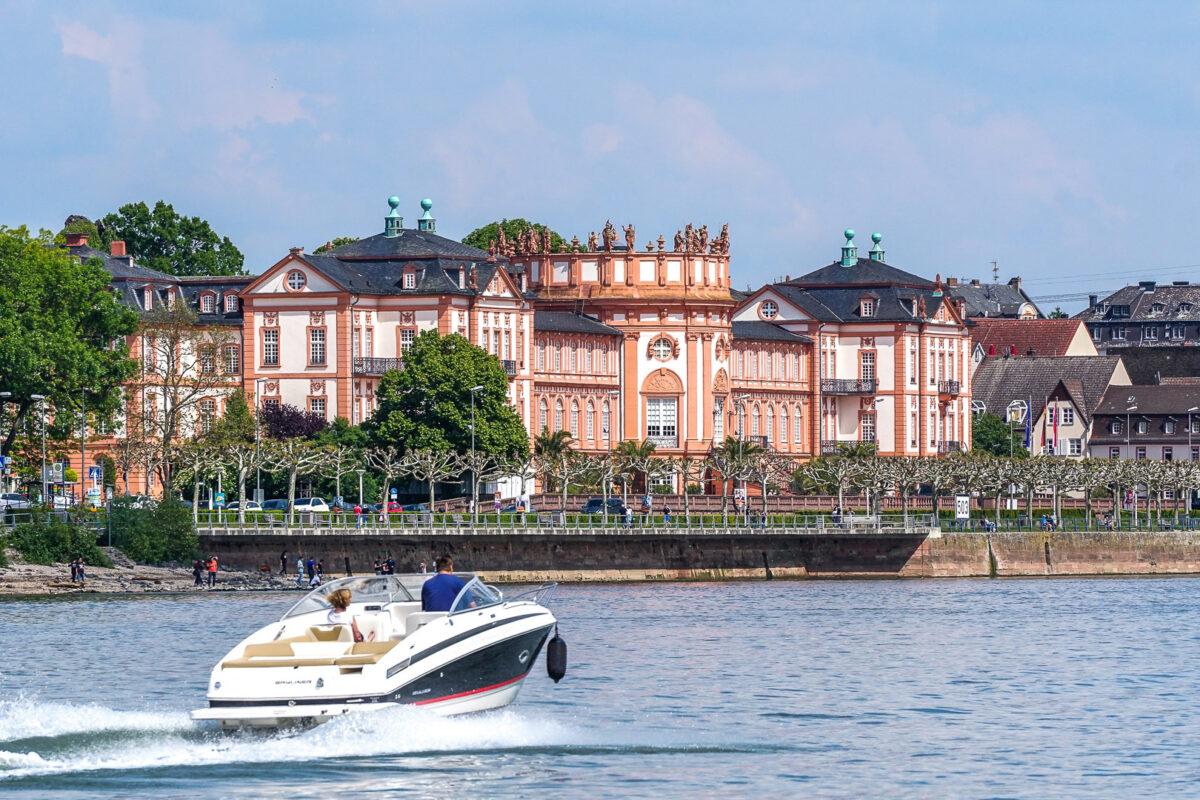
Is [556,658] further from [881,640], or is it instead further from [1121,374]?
[1121,374]

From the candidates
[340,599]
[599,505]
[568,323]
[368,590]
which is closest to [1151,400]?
[568,323]

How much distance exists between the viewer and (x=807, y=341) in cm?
16175

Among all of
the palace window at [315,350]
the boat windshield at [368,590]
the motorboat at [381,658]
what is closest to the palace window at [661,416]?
the palace window at [315,350]

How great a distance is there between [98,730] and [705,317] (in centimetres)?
10888

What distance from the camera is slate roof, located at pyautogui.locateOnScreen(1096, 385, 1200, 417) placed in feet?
585

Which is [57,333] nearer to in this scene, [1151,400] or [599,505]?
[599,505]

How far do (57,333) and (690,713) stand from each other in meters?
59.2

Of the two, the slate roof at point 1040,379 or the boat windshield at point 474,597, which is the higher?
the slate roof at point 1040,379

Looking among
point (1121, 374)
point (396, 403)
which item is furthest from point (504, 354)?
point (1121, 374)

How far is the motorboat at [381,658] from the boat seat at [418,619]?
0.05 feet

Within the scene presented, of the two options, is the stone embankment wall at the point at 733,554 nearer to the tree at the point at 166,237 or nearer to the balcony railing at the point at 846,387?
the balcony railing at the point at 846,387

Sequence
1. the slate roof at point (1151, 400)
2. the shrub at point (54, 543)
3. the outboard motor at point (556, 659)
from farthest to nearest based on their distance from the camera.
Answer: the slate roof at point (1151, 400), the shrub at point (54, 543), the outboard motor at point (556, 659)

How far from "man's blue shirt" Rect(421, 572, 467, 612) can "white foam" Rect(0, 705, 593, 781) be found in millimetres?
1801

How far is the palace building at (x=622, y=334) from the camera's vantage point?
441ft
